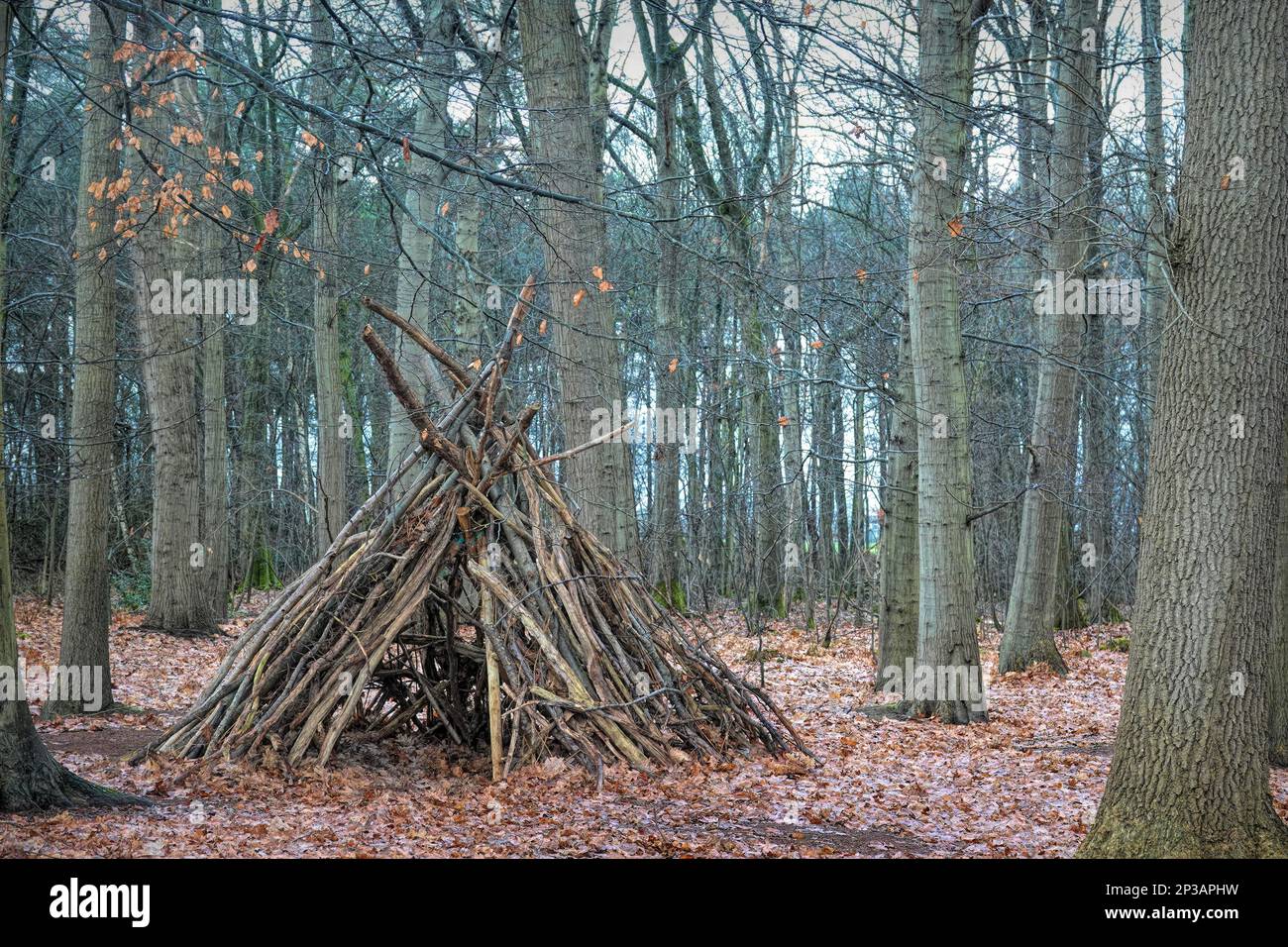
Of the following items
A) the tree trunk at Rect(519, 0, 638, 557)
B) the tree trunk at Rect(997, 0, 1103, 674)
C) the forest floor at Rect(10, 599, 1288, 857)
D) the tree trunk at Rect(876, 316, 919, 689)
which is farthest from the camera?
the tree trunk at Rect(997, 0, 1103, 674)

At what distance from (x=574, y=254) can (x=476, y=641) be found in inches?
116

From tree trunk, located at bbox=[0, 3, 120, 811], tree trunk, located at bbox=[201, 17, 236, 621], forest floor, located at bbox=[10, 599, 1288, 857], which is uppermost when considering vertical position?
tree trunk, located at bbox=[201, 17, 236, 621]

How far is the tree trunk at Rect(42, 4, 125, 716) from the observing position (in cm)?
780

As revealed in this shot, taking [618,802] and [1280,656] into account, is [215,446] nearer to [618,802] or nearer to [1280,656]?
[618,802]

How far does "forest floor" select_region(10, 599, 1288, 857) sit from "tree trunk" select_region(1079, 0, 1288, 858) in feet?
2.93

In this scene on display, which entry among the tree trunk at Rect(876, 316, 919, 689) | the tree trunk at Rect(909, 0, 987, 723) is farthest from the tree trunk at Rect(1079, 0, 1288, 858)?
the tree trunk at Rect(876, 316, 919, 689)

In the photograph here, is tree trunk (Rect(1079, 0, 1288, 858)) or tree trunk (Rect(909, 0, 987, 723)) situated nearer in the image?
tree trunk (Rect(1079, 0, 1288, 858))

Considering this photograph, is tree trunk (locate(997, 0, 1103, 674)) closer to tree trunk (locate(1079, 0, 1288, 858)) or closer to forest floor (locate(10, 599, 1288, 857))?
forest floor (locate(10, 599, 1288, 857))

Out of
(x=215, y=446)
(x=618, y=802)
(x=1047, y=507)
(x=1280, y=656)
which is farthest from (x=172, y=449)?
(x=1280, y=656)

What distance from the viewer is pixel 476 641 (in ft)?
21.9

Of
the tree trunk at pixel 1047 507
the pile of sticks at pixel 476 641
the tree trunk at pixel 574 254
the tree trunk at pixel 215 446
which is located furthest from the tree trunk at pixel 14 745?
the tree trunk at pixel 215 446
